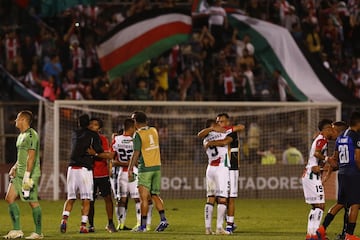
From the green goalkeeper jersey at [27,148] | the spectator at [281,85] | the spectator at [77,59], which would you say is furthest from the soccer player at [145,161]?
the spectator at [77,59]

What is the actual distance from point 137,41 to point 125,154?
11881 millimetres

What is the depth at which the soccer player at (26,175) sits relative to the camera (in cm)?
1736

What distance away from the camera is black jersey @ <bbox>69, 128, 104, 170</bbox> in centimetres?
1961

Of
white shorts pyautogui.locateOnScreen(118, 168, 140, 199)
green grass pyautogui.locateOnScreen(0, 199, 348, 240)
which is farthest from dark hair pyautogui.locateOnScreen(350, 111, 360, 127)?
white shorts pyautogui.locateOnScreen(118, 168, 140, 199)

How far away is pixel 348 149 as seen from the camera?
56.7 feet

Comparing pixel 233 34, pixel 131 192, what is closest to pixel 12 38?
pixel 233 34

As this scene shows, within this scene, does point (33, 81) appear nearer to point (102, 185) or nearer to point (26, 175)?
point (102, 185)

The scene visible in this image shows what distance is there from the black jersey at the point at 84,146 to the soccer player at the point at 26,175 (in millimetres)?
2013

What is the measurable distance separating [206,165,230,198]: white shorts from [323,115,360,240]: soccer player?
8.63ft

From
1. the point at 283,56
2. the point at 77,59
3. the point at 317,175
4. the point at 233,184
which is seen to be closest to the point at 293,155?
the point at 283,56

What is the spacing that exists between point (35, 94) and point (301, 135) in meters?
7.86

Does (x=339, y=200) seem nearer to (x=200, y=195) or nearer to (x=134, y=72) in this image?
(x=200, y=195)

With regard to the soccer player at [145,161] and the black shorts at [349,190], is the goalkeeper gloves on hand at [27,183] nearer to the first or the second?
the soccer player at [145,161]

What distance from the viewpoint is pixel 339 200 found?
57.4ft
